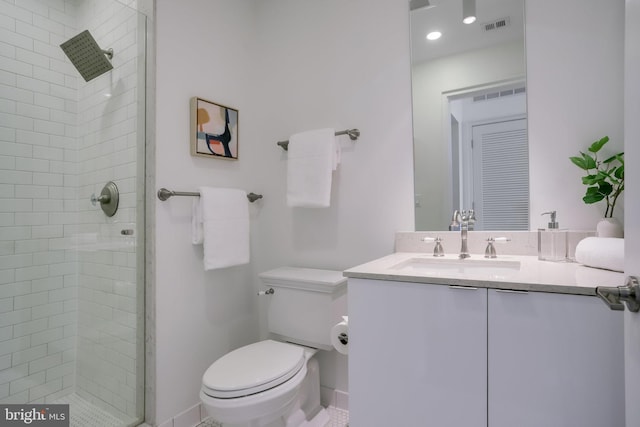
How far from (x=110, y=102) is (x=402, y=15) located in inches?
59.8

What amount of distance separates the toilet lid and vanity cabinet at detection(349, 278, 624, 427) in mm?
339

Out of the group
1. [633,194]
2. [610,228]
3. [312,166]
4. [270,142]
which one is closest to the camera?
[633,194]

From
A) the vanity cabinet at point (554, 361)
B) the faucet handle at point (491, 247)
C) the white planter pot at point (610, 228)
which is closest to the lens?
the vanity cabinet at point (554, 361)

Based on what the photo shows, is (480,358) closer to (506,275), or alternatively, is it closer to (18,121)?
(506,275)

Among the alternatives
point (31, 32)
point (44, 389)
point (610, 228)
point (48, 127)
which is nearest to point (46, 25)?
point (31, 32)

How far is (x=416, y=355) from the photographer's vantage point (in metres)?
0.98

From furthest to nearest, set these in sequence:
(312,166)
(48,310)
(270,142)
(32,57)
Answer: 1. (270,142)
2. (312,166)
3. (48,310)
4. (32,57)

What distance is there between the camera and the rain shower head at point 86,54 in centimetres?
147

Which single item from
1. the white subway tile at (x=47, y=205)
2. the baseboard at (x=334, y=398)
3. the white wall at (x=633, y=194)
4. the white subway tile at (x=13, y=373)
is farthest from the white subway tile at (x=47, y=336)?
the white wall at (x=633, y=194)

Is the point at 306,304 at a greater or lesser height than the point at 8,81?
lesser

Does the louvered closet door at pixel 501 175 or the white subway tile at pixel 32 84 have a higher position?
the white subway tile at pixel 32 84

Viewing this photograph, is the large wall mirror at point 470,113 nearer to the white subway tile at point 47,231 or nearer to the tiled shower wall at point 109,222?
the tiled shower wall at point 109,222

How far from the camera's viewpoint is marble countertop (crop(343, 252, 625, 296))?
821 mm

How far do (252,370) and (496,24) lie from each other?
5.88 feet
